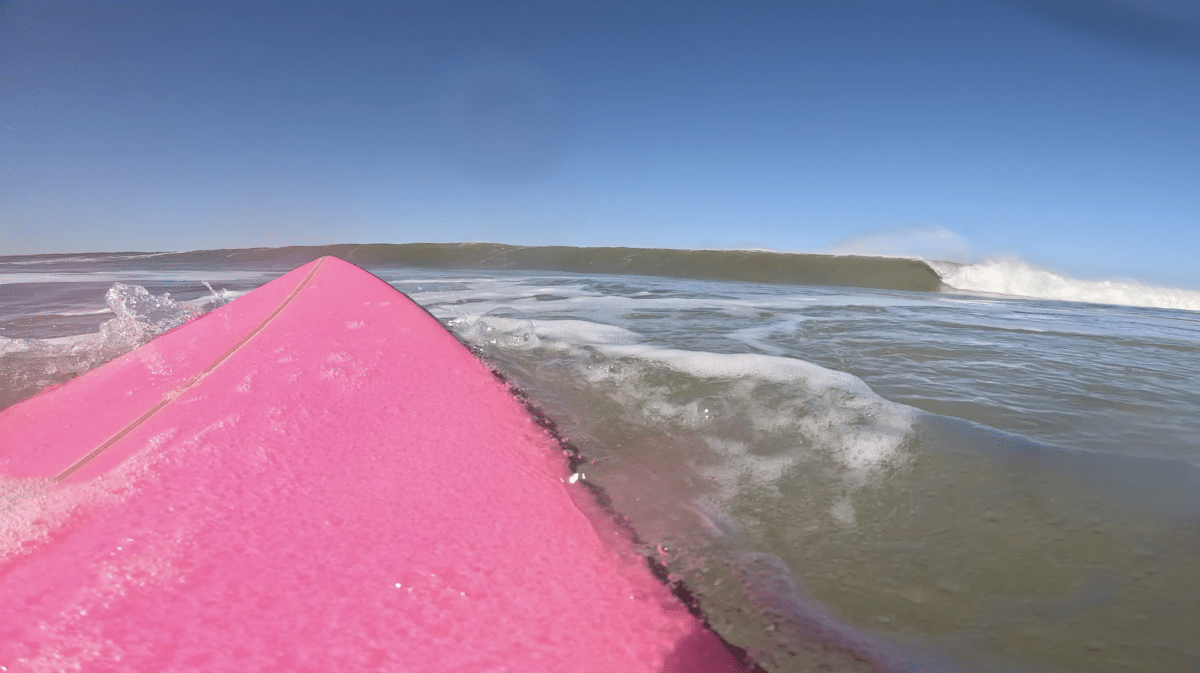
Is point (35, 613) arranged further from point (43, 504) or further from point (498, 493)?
point (498, 493)

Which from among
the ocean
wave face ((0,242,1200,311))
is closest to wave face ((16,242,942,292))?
wave face ((0,242,1200,311))

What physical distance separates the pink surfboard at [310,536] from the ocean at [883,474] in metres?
0.11

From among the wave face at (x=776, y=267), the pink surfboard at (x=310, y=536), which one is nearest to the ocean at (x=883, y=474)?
the pink surfboard at (x=310, y=536)

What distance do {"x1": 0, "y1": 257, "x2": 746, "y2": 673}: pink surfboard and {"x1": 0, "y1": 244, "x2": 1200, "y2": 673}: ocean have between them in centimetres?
11

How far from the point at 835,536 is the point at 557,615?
0.59m

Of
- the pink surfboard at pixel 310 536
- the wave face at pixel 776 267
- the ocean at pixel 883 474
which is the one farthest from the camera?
the wave face at pixel 776 267

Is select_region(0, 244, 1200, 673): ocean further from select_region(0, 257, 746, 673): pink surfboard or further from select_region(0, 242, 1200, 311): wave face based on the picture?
select_region(0, 242, 1200, 311): wave face

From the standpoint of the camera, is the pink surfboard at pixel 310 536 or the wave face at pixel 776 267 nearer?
the pink surfboard at pixel 310 536

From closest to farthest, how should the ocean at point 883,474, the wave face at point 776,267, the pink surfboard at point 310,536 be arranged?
the pink surfboard at point 310,536
the ocean at point 883,474
the wave face at point 776,267

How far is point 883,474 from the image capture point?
1.26m

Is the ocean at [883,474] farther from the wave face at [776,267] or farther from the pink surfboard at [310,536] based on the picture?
the wave face at [776,267]

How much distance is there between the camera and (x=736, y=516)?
1.08 metres

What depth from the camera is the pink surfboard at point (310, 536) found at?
65 cm

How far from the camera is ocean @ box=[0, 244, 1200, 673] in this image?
2.55 ft
